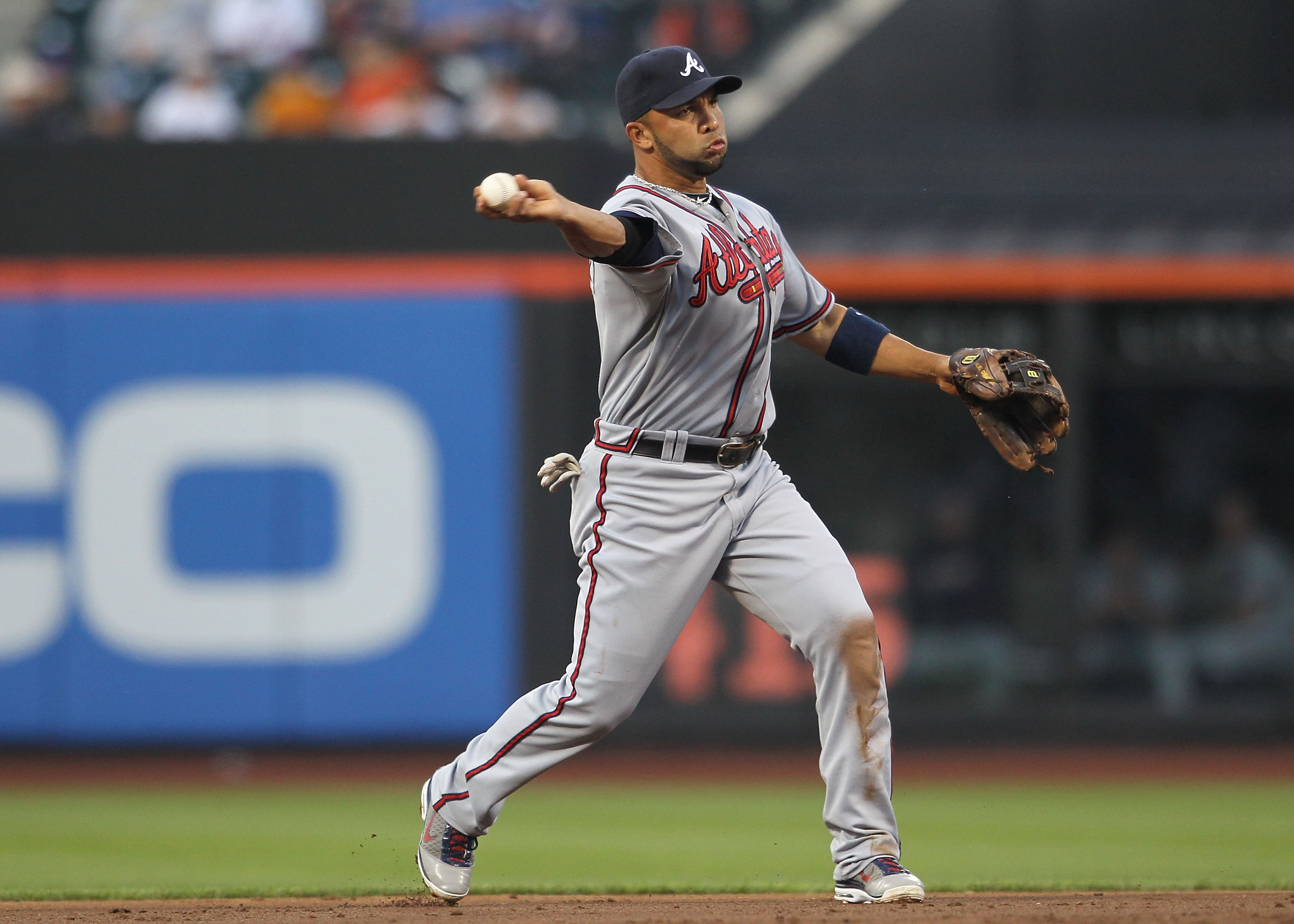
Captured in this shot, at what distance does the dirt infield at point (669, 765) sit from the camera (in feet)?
24.5

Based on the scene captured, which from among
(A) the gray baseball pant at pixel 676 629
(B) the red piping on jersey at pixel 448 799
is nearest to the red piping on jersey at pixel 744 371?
(A) the gray baseball pant at pixel 676 629

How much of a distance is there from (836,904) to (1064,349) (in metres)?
5.25

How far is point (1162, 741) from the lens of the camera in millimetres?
8156

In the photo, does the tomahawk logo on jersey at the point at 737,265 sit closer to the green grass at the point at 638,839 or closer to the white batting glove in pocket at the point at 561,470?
the white batting glove in pocket at the point at 561,470

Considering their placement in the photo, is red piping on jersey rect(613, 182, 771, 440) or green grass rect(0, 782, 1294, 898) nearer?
red piping on jersey rect(613, 182, 771, 440)

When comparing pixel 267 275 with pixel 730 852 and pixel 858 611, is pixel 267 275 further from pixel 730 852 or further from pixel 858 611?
pixel 858 611

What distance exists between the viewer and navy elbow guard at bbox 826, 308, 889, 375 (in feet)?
12.5

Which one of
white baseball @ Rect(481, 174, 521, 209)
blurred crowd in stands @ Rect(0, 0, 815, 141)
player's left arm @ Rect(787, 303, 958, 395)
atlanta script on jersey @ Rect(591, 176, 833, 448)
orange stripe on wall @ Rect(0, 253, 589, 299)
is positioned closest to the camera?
white baseball @ Rect(481, 174, 521, 209)

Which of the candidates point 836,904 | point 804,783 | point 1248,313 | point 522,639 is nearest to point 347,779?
point 522,639

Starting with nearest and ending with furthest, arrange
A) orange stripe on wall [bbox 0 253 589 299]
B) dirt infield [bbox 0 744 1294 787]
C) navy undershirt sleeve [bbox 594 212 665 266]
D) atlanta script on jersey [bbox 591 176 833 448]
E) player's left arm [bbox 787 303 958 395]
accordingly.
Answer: navy undershirt sleeve [bbox 594 212 665 266]
atlanta script on jersey [bbox 591 176 833 448]
player's left arm [bbox 787 303 958 395]
dirt infield [bbox 0 744 1294 787]
orange stripe on wall [bbox 0 253 589 299]

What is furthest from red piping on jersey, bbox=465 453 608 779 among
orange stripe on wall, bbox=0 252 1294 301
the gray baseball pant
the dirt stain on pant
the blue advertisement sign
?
orange stripe on wall, bbox=0 252 1294 301

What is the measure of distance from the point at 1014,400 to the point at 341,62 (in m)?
6.36

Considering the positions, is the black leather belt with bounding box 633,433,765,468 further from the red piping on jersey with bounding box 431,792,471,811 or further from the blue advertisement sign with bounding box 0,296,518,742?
the blue advertisement sign with bounding box 0,296,518,742

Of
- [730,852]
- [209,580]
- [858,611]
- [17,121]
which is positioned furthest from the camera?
[17,121]
